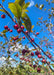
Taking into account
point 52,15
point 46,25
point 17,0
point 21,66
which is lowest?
point 21,66

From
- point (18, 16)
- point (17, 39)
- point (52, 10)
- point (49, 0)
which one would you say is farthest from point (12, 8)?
point (49, 0)

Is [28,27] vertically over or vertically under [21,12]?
under

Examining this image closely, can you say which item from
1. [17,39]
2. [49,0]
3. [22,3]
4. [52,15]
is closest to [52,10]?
[52,15]

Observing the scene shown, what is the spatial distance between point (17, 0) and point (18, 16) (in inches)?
10.8

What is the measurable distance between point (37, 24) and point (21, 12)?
594 centimetres

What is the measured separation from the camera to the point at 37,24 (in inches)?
270

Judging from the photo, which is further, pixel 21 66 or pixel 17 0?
pixel 21 66

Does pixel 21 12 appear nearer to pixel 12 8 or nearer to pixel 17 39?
pixel 12 8

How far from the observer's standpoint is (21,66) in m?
1.59

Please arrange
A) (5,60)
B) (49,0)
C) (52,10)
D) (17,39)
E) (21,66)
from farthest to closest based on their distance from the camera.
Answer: (49,0) < (52,10) < (5,60) < (17,39) < (21,66)

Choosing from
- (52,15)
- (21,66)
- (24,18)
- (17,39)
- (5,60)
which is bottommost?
(21,66)

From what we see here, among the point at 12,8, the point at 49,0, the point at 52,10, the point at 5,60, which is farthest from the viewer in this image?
the point at 49,0

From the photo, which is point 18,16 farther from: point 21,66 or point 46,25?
point 46,25

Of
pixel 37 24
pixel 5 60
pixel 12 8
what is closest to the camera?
pixel 12 8
